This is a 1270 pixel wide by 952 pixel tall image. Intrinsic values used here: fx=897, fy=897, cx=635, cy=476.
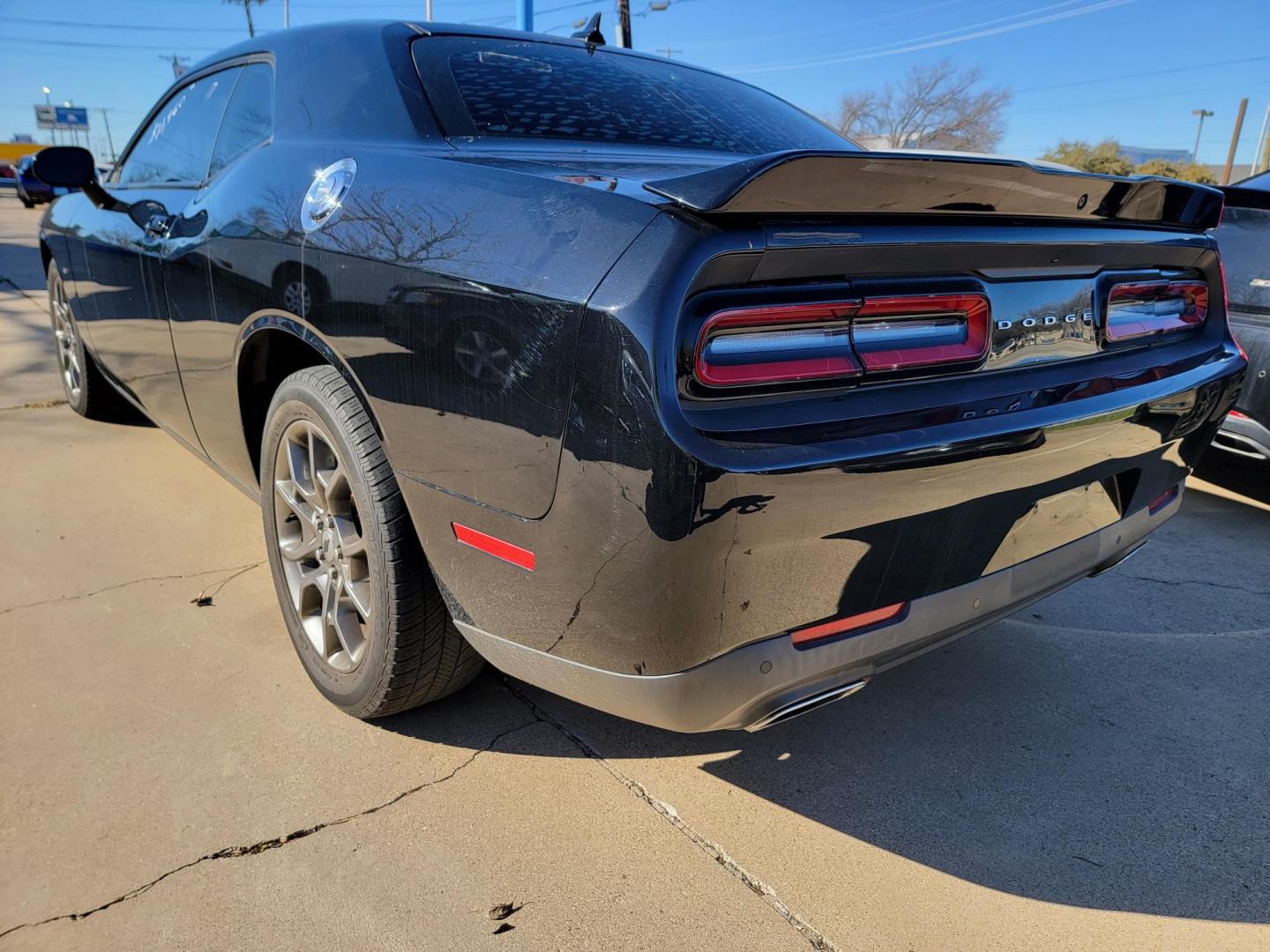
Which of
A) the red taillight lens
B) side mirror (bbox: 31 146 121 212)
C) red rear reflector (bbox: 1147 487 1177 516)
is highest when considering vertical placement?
side mirror (bbox: 31 146 121 212)

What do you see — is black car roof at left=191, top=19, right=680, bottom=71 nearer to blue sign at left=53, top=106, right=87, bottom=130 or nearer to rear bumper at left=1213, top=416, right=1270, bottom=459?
rear bumper at left=1213, top=416, right=1270, bottom=459

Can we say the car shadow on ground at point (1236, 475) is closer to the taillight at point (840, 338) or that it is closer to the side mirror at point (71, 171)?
the taillight at point (840, 338)

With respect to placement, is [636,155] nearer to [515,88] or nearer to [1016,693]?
[515,88]

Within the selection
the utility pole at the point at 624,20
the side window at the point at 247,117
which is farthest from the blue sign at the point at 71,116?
the side window at the point at 247,117

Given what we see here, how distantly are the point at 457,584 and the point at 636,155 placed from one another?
96 centimetres

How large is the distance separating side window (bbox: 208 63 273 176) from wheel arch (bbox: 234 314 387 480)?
0.56 m

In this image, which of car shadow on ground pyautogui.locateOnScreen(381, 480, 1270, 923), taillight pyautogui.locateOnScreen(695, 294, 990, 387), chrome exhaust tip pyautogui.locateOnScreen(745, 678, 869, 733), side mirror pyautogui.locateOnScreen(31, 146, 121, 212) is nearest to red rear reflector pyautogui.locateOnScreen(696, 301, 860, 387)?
taillight pyautogui.locateOnScreen(695, 294, 990, 387)

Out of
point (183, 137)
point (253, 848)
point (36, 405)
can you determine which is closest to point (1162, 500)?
point (253, 848)

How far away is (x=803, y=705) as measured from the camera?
5.04ft

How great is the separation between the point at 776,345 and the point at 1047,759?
4.51ft

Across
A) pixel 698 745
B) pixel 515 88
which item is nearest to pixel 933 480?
pixel 698 745

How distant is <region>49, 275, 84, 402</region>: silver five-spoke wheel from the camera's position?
13.4 ft

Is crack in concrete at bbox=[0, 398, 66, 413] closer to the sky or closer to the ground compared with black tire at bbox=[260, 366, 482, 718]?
closer to the ground

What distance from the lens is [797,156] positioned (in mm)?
1289
